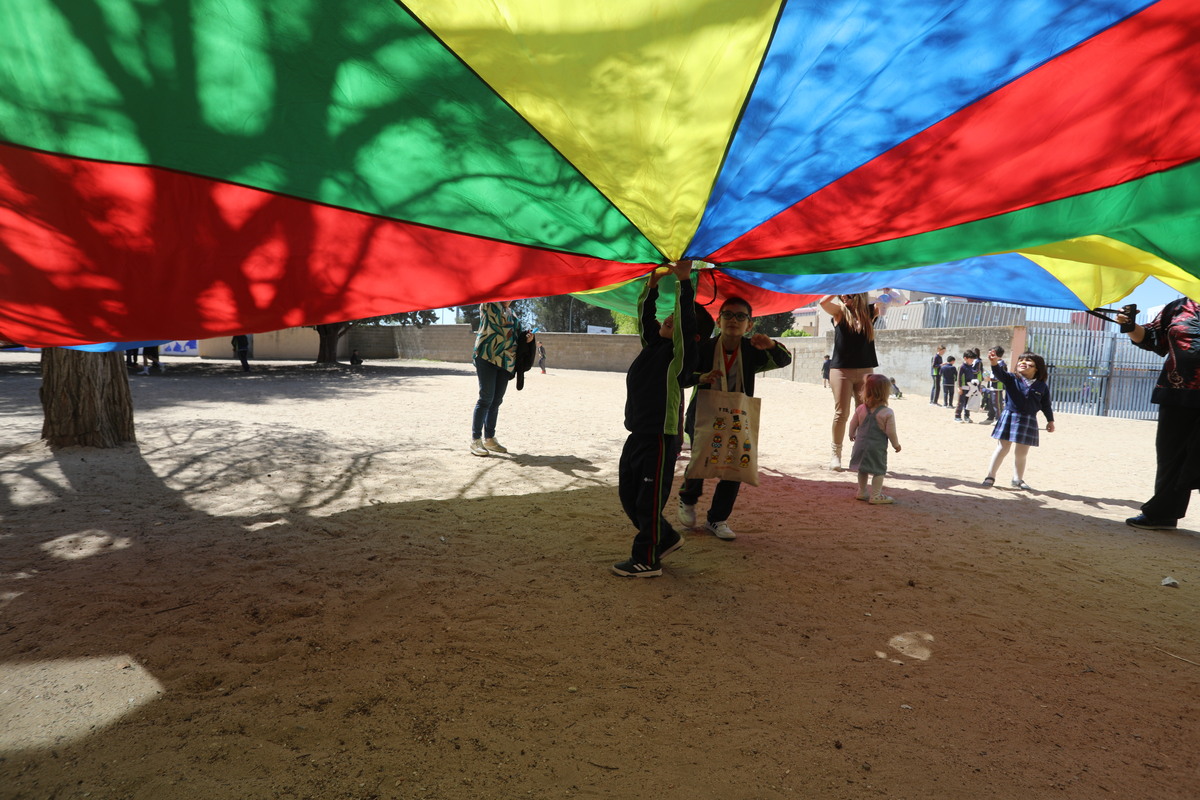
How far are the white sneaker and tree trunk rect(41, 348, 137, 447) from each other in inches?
208

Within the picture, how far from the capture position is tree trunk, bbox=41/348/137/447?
5402 millimetres

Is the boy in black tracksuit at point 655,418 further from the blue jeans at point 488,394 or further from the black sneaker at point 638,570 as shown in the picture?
the blue jeans at point 488,394

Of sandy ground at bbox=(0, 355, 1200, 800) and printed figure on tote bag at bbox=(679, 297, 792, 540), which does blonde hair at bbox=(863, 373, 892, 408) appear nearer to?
sandy ground at bbox=(0, 355, 1200, 800)

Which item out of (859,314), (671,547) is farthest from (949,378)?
(671,547)

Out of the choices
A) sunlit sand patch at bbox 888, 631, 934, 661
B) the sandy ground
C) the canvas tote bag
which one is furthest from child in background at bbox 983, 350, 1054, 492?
sunlit sand patch at bbox 888, 631, 934, 661

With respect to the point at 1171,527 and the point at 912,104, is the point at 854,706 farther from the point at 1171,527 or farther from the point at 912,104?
the point at 1171,527

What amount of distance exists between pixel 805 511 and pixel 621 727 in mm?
3174

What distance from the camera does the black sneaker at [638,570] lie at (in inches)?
132

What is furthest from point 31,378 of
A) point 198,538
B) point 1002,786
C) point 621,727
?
point 1002,786

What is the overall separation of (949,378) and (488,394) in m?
13.8

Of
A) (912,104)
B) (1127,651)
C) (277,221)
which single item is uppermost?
(912,104)

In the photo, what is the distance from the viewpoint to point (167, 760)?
1825mm

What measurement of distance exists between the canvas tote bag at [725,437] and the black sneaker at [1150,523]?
3239mm

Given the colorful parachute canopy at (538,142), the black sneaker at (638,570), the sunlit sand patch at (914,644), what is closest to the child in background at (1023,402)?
the colorful parachute canopy at (538,142)
